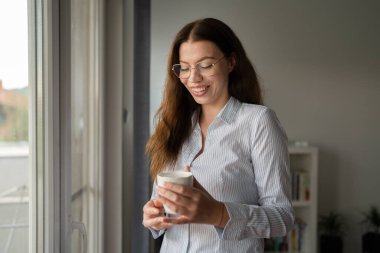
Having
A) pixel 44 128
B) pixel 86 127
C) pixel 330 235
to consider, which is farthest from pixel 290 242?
pixel 44 128

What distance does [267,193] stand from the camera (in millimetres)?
1069

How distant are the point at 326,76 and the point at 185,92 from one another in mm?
2711

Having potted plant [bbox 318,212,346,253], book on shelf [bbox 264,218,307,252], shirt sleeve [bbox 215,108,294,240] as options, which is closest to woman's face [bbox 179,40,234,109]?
shirt sleeve [bbox 215,108,294,240]

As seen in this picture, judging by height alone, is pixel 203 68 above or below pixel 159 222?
above

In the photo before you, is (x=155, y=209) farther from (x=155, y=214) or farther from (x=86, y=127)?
(x=86, y=127)

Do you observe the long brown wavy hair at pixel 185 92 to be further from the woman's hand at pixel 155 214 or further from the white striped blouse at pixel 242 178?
the woman's hand at pixel 155 214

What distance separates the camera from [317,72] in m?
3.73

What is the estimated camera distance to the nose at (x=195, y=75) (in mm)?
1154

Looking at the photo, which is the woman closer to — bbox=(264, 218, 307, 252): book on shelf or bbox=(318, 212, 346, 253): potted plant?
bbox=(264, 218, 307, 252): book on shelf

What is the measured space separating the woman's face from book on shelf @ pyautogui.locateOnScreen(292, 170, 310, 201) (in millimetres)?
2472

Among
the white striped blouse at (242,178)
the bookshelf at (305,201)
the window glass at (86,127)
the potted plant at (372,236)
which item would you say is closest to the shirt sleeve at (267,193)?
the white striped blouse at (242,178)

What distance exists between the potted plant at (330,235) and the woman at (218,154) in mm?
2667

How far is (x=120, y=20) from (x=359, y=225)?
10.0ft

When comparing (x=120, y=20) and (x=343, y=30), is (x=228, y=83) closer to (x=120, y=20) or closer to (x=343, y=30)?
(x=120, y=20)
